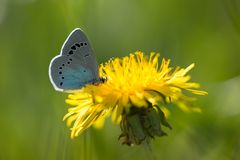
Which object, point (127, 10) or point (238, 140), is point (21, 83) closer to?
point (127, 10)

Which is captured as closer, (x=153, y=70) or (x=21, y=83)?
(x=153, y=70)

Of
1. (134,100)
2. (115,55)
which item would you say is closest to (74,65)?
(134,100)

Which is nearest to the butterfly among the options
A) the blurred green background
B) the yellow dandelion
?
the yellow dandelion

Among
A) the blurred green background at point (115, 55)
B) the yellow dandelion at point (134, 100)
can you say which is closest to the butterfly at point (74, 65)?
the yellow dandelion at point (134, 100)

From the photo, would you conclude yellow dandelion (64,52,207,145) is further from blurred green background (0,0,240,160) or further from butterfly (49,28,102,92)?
blurred green background (0,0,240,160)

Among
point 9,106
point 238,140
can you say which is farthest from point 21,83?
point 238,140

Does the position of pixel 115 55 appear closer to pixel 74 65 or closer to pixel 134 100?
pixel 74 65

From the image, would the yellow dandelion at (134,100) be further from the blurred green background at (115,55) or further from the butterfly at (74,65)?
the blurred green background at (115,55)
